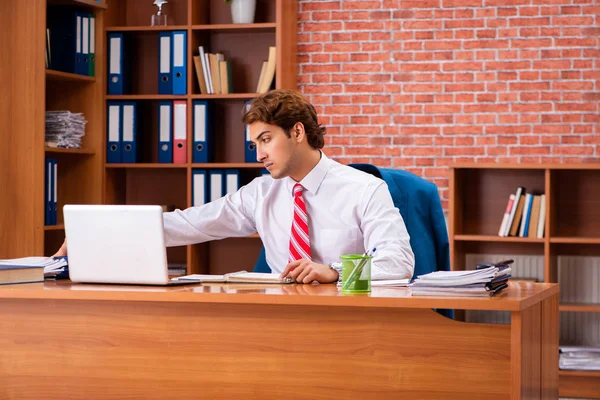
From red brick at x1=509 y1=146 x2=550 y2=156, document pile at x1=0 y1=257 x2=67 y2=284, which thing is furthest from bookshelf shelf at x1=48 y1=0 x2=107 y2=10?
red brick at x1=509 y1=146 x2=550 y2=156

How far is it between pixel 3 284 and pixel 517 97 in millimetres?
3334

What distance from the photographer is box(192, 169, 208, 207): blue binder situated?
15.6 feet

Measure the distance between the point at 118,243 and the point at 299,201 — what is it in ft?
2.49

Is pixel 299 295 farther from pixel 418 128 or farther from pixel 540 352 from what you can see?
pixel 418 128

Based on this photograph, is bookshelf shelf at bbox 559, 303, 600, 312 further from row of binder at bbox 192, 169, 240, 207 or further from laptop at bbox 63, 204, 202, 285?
laptop at bbox 63, 204, 202, 285

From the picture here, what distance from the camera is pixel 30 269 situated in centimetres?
252

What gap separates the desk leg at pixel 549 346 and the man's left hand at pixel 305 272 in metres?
0.62

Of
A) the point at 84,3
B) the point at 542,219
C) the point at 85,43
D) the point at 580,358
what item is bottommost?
the point at 580,358

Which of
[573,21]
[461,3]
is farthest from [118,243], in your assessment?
[573,21]

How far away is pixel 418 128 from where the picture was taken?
5.02 meters

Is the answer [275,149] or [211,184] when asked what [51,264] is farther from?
[211,184]

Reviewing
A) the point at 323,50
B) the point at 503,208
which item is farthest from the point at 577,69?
the point at 323,50

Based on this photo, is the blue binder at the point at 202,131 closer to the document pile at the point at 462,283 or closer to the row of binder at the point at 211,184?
the row of binder at the point at 211,184

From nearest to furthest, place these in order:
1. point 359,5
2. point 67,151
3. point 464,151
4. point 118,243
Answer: point 118,243, point 67,151, point 464,151, point 359,5
